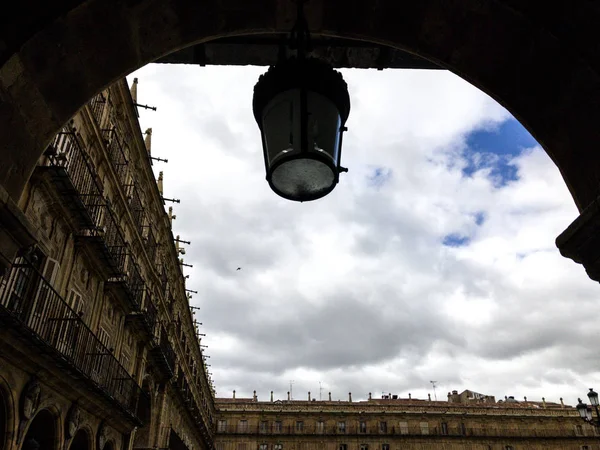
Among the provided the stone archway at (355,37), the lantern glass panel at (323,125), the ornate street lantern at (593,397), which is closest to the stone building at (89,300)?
the stone archway at (355,37)

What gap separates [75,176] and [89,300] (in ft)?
11.6

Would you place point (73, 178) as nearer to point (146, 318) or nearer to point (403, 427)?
point (146, 318)

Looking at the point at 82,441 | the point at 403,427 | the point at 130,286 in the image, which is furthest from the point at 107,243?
the point at 403,427

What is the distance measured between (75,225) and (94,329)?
3.03 metres

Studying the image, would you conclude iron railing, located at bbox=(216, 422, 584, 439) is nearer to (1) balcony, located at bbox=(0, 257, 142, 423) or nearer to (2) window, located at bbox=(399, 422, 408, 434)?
(2) window, located at bbox=(399, 422, 408, 434)

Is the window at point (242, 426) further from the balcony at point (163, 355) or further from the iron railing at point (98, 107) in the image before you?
the iron railing at point (98, 107)

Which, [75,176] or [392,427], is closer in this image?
[75,176]

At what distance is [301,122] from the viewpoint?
8.33ft

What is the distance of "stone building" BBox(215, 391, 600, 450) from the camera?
49.2 metres

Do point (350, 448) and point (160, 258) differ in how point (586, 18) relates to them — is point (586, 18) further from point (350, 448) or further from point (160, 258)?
point (350, 448)

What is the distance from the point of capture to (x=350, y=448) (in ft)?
162

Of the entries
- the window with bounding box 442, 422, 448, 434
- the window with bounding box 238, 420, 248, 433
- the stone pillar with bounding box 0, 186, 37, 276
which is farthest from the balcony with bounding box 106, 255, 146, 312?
the window with bounding box 442, 422, 448, 434

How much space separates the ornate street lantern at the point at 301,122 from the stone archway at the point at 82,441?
12.5 m

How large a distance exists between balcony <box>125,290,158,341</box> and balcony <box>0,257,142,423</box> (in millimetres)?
2865
